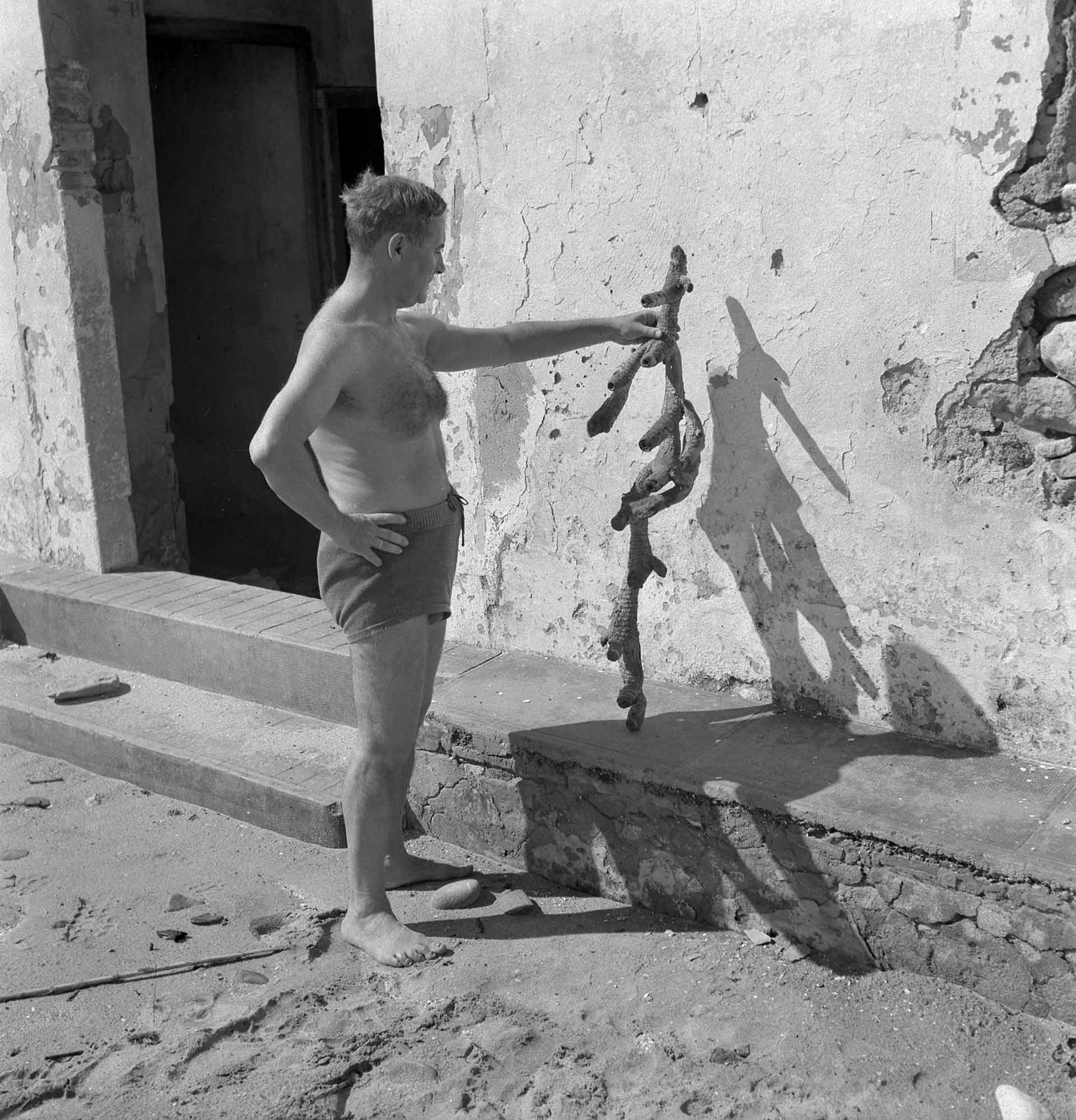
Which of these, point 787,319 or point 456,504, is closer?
point 456,504

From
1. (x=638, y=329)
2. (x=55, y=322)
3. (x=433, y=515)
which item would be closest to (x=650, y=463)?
(x=638, y=329)

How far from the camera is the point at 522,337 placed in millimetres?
3533

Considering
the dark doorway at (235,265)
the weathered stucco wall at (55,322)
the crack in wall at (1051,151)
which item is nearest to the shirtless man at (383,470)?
the crack in wall at (1051,151)

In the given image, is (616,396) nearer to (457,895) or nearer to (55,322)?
(457,895)

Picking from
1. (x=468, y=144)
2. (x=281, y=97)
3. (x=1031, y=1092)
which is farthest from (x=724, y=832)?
(x=281, y=97)

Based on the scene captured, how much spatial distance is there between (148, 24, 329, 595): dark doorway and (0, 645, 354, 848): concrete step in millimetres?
1883

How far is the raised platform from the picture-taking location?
2.94 meters

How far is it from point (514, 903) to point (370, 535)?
1.18 meters

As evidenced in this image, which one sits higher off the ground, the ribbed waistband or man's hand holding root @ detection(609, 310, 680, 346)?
man's hand holding root @ detection(609, 310, 680, 346)

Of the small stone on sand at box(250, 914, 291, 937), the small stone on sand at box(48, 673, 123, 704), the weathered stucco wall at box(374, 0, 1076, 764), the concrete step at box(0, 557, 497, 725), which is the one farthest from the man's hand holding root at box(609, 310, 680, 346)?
the small stone on sand at box(48, 673, 123, 704)

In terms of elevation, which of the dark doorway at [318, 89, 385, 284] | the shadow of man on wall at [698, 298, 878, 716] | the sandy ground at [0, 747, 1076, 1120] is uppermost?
the dark doorway at [318, 89, 385, 284]

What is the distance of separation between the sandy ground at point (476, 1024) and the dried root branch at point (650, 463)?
28.5 inches

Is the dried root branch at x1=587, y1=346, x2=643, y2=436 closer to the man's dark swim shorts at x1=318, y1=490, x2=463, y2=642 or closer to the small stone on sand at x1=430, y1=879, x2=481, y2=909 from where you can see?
the man's dark swim shorts at x1=318, y1=490, x2=463, y2=642

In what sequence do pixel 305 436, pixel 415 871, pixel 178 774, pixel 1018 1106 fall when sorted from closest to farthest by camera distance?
pixel 1018 1106 < pixel 305 436 < pixel 415 871 < pixel 178 774
